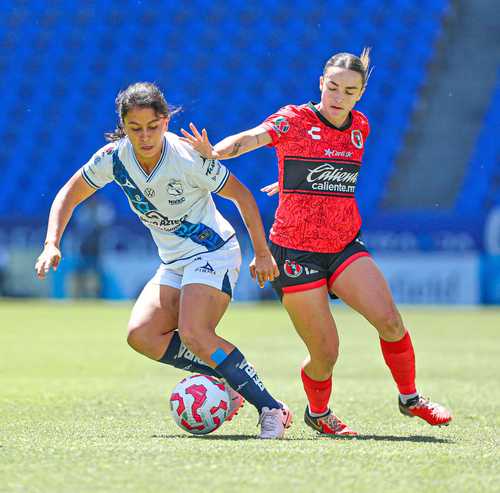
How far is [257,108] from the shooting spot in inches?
862

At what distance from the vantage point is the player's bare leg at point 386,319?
228 inches

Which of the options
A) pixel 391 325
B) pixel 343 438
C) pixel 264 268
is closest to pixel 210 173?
pixel 264 268

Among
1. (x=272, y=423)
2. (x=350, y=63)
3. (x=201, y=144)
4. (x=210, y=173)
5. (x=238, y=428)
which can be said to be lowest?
(x=238, y=428)

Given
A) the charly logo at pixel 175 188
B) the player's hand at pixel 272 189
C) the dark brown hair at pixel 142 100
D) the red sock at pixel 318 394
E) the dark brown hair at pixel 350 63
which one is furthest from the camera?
the player's hand at pixel 272 189

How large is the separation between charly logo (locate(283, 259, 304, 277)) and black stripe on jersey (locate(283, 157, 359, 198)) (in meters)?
0.39

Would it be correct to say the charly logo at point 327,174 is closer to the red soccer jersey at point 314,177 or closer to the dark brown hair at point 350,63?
the red soccer jersey at point 314,177

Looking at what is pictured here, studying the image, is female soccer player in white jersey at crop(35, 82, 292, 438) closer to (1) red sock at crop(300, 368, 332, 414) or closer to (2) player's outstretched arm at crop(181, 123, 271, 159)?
(2) player's outstretched arm at crop(181, 123, 271, 159)

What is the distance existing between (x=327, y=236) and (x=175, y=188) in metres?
0.87

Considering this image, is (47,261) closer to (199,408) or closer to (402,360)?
(199,408)

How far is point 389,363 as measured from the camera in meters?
6.05

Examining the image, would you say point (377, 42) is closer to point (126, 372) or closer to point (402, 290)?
point (402, 290)

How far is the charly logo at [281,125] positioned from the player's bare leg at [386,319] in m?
0.81

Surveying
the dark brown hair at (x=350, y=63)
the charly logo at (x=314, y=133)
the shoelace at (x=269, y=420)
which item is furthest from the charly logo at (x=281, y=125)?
the shoelace at (x=269, y=420)

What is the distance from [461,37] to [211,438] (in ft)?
58.7
